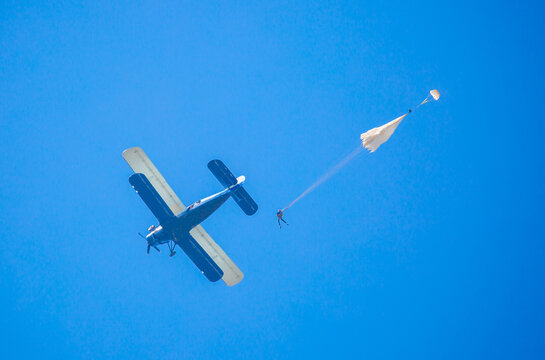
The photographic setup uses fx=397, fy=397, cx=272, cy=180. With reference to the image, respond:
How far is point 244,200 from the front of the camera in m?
29.1

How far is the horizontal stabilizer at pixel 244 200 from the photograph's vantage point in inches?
1141

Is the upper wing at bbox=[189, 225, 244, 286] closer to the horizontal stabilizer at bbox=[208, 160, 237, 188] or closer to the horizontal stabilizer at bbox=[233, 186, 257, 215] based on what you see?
the horizontal stabilizer at bbox=[233, 186, 257, 215]

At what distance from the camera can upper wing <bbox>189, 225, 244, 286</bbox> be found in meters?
31.2

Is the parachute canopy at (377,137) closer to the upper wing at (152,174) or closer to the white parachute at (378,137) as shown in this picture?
the white parachute at (378,137)

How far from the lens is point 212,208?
28.8m

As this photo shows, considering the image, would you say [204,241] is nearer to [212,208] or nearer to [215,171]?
[212,208]

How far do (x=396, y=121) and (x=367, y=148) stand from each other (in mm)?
2257

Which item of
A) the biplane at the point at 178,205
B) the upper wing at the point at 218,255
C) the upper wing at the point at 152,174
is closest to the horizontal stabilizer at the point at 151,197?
the biplane at the point at 178,205

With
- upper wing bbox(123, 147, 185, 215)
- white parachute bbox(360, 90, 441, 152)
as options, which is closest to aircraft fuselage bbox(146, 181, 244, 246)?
upper wing bbox(123, 147, 185, 215)

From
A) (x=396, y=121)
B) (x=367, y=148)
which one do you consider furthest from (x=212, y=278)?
(x=396, y=121)

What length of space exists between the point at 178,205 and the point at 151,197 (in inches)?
108

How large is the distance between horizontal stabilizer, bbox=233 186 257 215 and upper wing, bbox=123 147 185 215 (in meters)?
4.27

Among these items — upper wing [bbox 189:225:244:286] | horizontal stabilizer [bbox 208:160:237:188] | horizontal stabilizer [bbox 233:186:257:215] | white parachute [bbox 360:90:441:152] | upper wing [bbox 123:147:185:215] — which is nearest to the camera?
white parachute [bbox 360:90:441:152]

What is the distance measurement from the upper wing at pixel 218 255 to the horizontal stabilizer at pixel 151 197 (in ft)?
12.4
